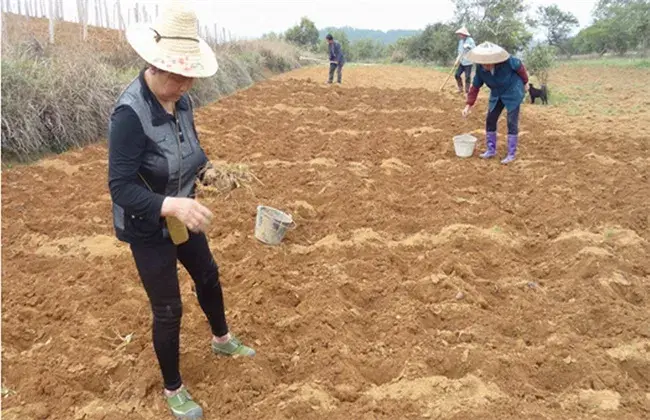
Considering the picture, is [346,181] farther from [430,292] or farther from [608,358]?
[608,358]

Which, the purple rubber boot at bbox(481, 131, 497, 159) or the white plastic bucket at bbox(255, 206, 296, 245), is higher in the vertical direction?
the purple rubber boot at bbox(481, 131, 497, 159)

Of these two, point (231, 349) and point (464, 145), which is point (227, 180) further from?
point (464, 145)

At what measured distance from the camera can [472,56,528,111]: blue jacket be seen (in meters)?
6.71

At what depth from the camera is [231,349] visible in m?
3.20

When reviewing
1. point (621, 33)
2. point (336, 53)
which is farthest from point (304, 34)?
point (336, 53)

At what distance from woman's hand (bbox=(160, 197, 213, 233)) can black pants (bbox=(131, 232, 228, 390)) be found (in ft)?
0.98

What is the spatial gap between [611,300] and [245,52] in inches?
850

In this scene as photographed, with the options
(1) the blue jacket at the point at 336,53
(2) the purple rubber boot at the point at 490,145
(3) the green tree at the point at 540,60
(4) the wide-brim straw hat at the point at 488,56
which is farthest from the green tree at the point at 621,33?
(4) the wide-brim straw hat at the point at 488,56

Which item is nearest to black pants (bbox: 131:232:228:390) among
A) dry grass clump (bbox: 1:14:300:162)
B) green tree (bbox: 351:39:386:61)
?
dry grass clump (bbox: 1:14:300:162)

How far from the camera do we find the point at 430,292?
3938mm

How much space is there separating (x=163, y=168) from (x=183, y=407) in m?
1.17

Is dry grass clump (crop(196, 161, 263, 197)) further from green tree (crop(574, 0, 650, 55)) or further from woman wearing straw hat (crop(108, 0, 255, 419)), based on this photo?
green tree (crop(574, 0, 650, 55))

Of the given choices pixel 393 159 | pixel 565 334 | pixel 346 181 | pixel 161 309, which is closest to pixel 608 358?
pixel 565 334

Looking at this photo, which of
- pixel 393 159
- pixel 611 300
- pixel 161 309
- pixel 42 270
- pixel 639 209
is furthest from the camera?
pixel 393 159
